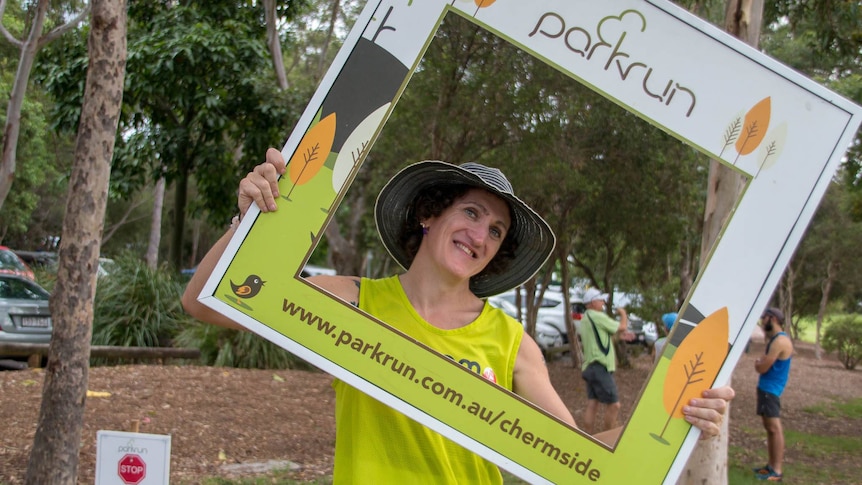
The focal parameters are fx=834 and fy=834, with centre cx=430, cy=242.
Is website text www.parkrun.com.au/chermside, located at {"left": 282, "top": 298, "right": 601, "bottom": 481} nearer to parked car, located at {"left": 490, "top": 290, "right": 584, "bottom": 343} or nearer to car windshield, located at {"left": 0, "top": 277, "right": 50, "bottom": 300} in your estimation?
car windshield, located at {"left": 0, "top": 277, "right": 50, "bottom": 300}

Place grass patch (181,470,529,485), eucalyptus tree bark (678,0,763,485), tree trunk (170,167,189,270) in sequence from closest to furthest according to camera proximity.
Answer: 1. eucalyptus tree bark (678,0,763,485)
2. grass patch (181,470,529,485)
3. tree trunk (170,167,189,270)

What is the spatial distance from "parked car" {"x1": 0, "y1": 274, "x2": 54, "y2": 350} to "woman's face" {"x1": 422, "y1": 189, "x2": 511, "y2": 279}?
10.8m

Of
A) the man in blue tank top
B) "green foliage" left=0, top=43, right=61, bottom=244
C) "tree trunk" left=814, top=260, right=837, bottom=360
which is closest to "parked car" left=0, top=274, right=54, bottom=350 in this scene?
the man in blue tank top

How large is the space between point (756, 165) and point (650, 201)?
10.3 metres

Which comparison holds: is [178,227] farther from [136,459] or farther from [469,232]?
[469,232]

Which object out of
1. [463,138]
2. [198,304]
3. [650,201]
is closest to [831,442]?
[650,201]

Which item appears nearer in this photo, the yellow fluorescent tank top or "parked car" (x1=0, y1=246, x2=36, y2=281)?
the yellow fluorescent tank top

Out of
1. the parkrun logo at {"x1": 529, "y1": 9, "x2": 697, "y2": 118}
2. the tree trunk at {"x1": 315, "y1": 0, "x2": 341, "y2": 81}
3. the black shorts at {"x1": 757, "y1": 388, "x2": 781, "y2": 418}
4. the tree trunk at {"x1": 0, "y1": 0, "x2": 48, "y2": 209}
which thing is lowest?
the tree trunk at {"x1": 0, "y1": 0, "x2": 48, "y2": 209}

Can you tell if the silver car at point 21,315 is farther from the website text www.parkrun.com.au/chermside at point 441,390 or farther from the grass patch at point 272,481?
the website text www.parkrun.com.au/chermside at point 441,390

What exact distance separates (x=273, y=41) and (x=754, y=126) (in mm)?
11040

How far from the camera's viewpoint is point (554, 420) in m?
1.92

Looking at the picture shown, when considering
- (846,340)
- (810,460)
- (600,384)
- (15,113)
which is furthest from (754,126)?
(846,340)

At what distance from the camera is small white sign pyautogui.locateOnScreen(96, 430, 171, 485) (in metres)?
3.04

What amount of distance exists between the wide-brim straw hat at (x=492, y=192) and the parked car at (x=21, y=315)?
34.5 feet
